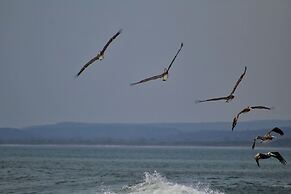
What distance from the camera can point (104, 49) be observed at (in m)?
10.3

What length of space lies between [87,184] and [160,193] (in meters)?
18.6

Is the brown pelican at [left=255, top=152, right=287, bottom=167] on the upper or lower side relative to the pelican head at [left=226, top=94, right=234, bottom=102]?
lower

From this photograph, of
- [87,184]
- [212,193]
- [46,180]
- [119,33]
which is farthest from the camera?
[46,180]

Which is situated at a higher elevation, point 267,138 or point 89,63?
point 89,63

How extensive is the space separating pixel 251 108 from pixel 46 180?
164 ft

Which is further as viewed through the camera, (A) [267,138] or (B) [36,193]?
(B) [36,193]

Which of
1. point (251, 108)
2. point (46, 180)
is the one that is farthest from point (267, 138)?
point (46, 180)

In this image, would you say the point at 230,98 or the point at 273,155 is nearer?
the point at 273,155

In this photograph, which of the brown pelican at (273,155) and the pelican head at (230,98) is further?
the pelican head at (230,98)

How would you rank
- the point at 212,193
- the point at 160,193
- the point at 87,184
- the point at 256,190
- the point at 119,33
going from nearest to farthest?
1. the point at 119,33
2. the point at 160,193
3. the point at 212,193
4. the point at 256,190
5. the point at 87,184

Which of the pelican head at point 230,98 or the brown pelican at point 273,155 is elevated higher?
the pelican head at point 230,98

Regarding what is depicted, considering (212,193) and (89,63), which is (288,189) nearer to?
(212,193)

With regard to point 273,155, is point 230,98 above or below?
above

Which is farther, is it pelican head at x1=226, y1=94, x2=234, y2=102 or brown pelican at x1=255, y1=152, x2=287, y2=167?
pelican head at x1=226, y1=94, x2=234, y2=102
